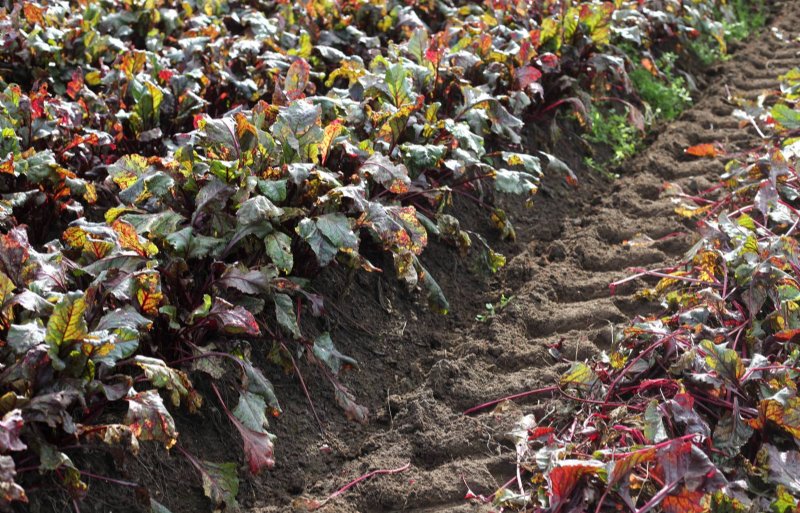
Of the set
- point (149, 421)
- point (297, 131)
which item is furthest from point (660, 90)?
point (149, 421)

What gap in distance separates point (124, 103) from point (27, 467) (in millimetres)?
2464

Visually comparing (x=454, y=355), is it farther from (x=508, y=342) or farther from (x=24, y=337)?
(x=24, y=337)

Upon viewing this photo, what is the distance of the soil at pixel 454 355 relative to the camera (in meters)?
2.96

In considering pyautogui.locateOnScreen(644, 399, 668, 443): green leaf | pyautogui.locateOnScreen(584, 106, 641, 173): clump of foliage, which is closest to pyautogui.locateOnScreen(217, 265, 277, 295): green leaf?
pyautogui.locateOnScreen(644, 399, 668, 443): green leaf

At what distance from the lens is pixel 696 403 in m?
3.01

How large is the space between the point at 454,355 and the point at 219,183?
1160 millimetres

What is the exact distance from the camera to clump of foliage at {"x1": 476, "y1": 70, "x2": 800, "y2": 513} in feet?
8.47

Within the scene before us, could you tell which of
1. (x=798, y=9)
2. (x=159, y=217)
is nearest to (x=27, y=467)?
(x=159, y=217)

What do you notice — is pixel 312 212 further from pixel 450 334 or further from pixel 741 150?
pixel 741 150

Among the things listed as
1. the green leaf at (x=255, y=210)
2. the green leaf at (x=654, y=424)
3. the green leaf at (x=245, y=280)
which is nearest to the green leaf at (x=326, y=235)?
the green leaf at (x=255, y=210)

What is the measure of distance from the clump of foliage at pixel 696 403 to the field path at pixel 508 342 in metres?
0.16

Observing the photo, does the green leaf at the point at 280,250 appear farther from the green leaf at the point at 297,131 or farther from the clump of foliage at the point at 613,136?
the clump of foliage at the point at 613,136

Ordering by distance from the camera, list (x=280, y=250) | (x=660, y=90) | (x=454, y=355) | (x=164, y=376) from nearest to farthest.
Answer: (x=164, y=376) < (x=280, y=250) < (x=454, y=355) < (x=660, y=90)

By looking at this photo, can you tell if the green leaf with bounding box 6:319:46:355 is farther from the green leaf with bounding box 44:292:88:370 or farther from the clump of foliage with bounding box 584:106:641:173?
the clump of foliage with bounding box 584:106:641:173
